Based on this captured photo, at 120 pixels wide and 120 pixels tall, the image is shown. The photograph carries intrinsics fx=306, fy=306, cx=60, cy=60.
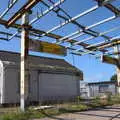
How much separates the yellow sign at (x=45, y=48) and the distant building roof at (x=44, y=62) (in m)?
7.04

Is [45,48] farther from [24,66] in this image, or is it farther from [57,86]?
[57,86]

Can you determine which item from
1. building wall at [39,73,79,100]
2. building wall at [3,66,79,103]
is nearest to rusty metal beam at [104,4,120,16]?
building wall at [3,66,79,103]

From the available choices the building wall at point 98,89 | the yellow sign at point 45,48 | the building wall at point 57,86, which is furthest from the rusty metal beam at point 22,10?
the building wall at point 98,89

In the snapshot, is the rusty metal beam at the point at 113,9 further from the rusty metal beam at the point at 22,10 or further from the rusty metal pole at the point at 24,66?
the rusty metal pole at the point at 24,66

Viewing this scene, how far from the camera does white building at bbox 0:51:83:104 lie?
94.7 ft

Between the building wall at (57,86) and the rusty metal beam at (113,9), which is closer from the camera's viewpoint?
the rusty metal beam at (113,9)

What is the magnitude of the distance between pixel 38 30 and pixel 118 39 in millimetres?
7094

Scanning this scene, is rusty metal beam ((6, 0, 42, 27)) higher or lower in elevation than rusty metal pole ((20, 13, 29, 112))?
higher

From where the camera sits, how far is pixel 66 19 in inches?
851

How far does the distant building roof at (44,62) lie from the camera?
101 ft

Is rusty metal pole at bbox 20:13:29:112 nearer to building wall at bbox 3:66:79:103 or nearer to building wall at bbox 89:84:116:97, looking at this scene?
building wall at bbox 3:66:79:103

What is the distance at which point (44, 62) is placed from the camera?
114 ft

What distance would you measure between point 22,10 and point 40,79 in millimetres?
13959

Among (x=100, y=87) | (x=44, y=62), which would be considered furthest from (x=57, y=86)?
(x=100, y=87)
